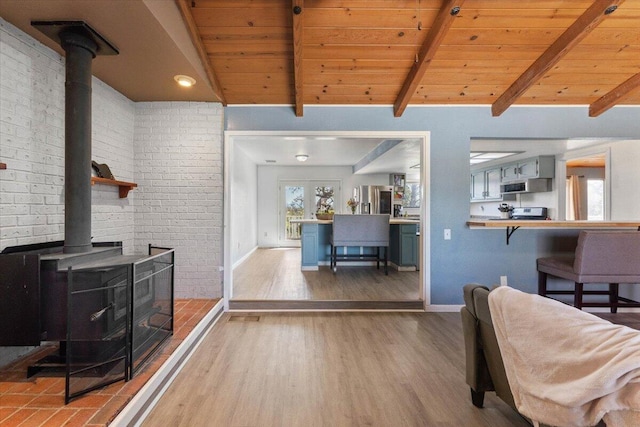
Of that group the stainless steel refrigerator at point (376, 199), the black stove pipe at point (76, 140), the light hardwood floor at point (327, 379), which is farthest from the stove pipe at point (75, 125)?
the stainless steel refrigerator at point (376, 199)

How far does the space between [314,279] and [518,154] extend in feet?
14.0

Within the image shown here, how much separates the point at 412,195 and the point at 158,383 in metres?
7.81

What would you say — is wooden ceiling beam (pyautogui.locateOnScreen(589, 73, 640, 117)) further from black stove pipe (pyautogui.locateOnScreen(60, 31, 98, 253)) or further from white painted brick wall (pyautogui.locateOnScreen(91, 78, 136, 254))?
white painted brick wall (pyautogui.locateOnScreen(91, 78, 136, 254))

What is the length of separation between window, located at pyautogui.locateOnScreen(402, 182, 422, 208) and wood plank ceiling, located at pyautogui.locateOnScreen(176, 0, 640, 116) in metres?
5.14

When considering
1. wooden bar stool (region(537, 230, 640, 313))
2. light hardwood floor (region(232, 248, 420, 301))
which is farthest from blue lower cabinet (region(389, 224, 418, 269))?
wooden bar stool (region(537, 230, 640, 313))

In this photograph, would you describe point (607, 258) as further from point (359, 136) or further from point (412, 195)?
point (412, 195)

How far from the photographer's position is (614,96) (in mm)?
3271

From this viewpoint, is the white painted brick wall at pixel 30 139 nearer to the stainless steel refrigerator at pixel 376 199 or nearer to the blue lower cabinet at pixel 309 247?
the blue lower cabinet at pixel 309 247

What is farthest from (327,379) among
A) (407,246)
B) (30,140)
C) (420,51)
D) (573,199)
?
(573,199)

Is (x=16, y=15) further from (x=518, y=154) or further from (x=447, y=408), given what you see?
(x=518, y=154)

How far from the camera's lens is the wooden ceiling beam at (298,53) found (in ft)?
7.22

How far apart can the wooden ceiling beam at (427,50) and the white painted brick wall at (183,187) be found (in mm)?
2034

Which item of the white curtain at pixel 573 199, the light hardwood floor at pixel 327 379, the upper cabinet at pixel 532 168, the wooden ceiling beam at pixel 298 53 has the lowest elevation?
the light hardwood floor at pixel 327 379

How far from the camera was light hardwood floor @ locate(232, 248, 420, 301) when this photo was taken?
12.4 feet
